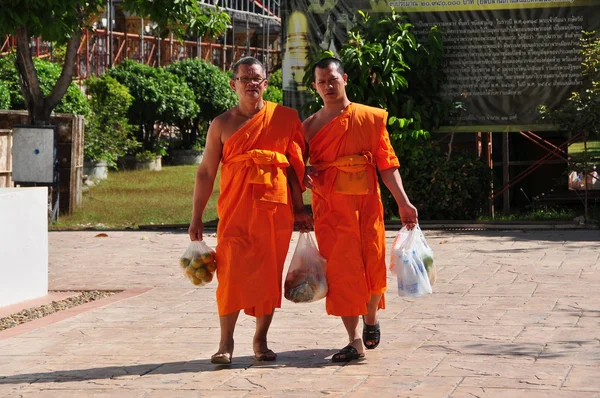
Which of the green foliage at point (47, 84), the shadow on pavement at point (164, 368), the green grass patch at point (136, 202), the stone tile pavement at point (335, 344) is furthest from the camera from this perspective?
the green foliage at point (47, 84)

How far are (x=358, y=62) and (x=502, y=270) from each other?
4.45 m

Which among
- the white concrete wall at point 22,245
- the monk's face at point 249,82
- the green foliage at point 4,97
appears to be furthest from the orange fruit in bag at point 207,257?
the green foliage at point 4,97

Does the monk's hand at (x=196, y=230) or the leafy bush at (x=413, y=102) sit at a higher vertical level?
the leafy bush at (x=413, y=102)

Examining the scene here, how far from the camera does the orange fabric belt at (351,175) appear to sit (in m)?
6.34

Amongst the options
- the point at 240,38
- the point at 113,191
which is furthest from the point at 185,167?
the point at 240,38

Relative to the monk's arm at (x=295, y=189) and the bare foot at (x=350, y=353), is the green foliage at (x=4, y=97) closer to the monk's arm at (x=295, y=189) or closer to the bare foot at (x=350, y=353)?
the monk's arm at (x=295, y=189)

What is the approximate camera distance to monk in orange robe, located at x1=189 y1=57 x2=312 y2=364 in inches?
243

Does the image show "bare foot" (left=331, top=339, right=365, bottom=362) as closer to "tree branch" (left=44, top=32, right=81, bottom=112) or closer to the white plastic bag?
the white plastic bag

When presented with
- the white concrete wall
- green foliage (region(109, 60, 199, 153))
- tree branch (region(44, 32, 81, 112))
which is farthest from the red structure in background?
the white concrete wall

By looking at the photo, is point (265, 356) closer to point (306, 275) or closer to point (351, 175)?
point (306, 275)

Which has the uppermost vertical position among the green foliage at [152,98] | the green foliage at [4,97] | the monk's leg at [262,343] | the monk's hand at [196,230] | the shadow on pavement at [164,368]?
the green foliage at [152,98]

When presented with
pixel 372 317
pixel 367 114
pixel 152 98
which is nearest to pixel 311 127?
pixel 367 114

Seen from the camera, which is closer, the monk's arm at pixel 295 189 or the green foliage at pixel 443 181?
the monk's arm at pixel 295 189

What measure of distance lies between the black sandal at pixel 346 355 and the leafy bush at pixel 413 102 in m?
7.67
